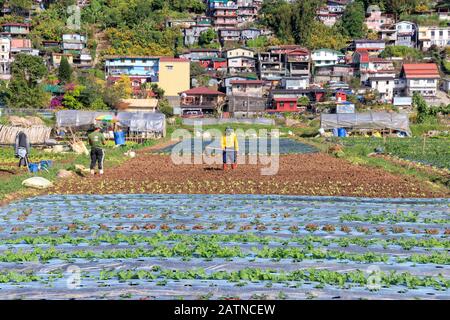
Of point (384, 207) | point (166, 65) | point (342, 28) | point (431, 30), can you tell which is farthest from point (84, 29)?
point (384, 207)

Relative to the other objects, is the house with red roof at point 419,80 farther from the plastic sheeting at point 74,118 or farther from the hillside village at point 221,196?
the plastic sheeting at point 74,118

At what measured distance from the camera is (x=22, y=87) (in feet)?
161

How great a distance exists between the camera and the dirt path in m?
16.3

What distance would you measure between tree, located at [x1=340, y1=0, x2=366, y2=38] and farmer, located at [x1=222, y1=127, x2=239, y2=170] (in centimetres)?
6469

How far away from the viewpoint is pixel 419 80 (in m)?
65.8

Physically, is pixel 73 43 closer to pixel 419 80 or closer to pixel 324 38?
pixel 324 38

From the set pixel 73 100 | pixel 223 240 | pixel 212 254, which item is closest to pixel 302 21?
pixel 73 100

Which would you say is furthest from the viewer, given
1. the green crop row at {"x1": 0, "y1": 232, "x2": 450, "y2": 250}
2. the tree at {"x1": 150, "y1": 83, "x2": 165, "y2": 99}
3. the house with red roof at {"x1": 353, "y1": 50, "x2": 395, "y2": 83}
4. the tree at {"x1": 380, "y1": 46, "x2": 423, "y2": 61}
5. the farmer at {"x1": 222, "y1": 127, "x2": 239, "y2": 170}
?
Result: the tree at {"x1": 380, "y1": 46, "x2": 423, "y2": 61}

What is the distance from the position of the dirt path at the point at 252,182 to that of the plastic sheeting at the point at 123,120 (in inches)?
652

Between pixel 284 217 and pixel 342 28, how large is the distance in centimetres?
7323

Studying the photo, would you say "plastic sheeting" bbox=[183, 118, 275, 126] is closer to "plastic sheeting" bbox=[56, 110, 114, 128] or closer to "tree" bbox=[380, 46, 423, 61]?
"plastic sheeting" bbox=[56, 110, 114, 128]

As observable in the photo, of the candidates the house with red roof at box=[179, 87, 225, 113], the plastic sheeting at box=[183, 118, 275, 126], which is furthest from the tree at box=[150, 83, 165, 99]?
the plastic sheeting at box=[183, 118, 275, 126]

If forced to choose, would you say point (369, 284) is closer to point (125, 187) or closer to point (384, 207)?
point (384, 207)

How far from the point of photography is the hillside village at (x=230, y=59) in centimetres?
5903
